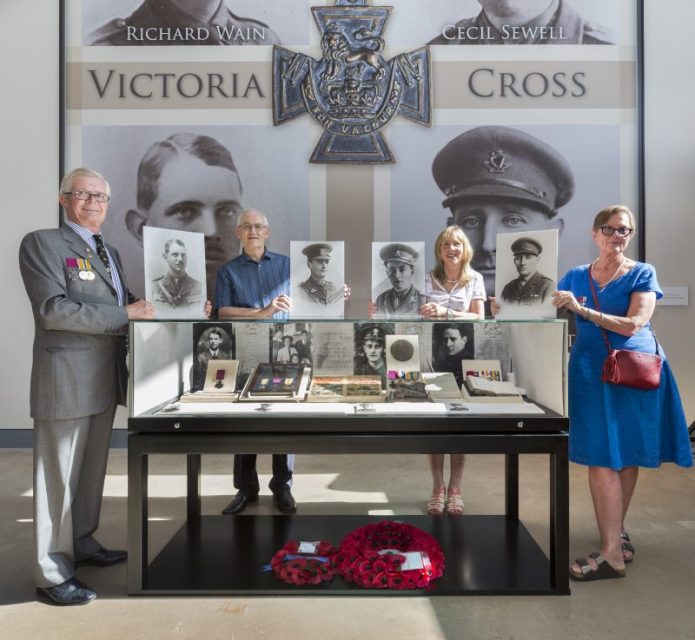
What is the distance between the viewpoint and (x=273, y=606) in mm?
2449

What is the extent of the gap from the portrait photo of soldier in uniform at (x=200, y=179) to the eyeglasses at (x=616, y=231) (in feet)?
9.85

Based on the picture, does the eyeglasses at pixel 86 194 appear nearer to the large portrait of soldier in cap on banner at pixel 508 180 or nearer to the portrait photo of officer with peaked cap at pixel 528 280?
the portrait photo of officer with peaked cap at pixel 528 280

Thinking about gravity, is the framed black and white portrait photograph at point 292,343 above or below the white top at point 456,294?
below

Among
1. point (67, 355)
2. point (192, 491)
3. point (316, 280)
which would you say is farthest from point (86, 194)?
point (192, 491)

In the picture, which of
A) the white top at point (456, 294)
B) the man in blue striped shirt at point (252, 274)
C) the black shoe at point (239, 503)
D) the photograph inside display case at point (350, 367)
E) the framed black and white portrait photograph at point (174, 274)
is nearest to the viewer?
the framed black and white portrait photograph at point (174, 274)

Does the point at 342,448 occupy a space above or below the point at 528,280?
below

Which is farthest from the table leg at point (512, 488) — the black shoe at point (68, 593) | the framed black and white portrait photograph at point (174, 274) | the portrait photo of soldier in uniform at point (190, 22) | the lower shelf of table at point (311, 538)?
the portrait photo of soldier in uniform at point (190, 22)

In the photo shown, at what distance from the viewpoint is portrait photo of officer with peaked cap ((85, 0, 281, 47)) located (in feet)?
16.9

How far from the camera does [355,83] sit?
5.15 meters

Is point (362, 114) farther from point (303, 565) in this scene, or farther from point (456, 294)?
point (303, 565)

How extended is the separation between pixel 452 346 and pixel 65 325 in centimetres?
171

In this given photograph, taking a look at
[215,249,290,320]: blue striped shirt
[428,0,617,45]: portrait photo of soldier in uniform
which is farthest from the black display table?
[428,0,617,45]: portrait photo of soldier in uniform

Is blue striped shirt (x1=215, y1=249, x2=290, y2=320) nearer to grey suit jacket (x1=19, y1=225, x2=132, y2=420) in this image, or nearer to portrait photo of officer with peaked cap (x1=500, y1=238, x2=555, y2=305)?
grey suit jacket (x1=19, y1=225, x2=132, y2=420)

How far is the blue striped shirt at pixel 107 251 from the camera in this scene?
2633 mm
